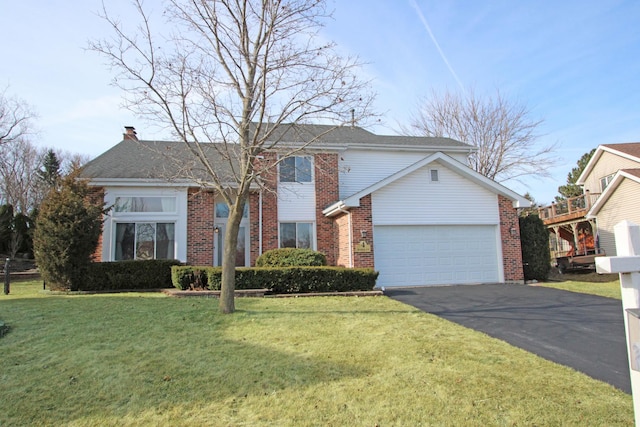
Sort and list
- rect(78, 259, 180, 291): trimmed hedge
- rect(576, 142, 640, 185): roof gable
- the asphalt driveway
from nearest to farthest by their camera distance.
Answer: the asphalt driveway < rect(78, 259, 180, 291): trimmed hedge < rect(576, 142, 640, 185): roof gable

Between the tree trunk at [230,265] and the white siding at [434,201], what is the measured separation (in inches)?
260

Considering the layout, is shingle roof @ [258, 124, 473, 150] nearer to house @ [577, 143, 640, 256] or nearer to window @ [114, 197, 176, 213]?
window @ [114, 197, 176, 213]

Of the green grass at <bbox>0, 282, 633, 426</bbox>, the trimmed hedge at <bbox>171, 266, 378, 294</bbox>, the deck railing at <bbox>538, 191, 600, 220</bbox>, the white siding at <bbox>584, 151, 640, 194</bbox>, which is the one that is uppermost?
the white siding at <bbox>584, 151, 640, 194</bbox>

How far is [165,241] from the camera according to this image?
1524 cm

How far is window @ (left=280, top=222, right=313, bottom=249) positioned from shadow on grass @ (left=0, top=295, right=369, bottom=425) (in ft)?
27.3

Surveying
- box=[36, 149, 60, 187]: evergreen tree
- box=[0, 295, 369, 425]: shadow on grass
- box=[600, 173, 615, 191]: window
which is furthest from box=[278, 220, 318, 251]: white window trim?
box=[36, 149, 60, 187]: evergreen tree

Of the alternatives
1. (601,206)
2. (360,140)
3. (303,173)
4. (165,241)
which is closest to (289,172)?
(303,173)

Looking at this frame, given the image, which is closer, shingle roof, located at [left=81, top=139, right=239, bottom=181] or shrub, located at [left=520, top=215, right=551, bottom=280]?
shingle roof, located at [left=81, top=139, right=239, bottom=181]

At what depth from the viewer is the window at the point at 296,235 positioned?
16250mm

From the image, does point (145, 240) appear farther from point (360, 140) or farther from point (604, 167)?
point (604, 167)

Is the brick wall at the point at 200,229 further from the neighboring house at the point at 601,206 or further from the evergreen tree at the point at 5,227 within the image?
the evergreen tree at the point at 5,227

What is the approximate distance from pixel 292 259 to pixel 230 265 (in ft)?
16.0

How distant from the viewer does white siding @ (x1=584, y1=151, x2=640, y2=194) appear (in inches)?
961

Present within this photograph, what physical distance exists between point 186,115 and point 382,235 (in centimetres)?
811
